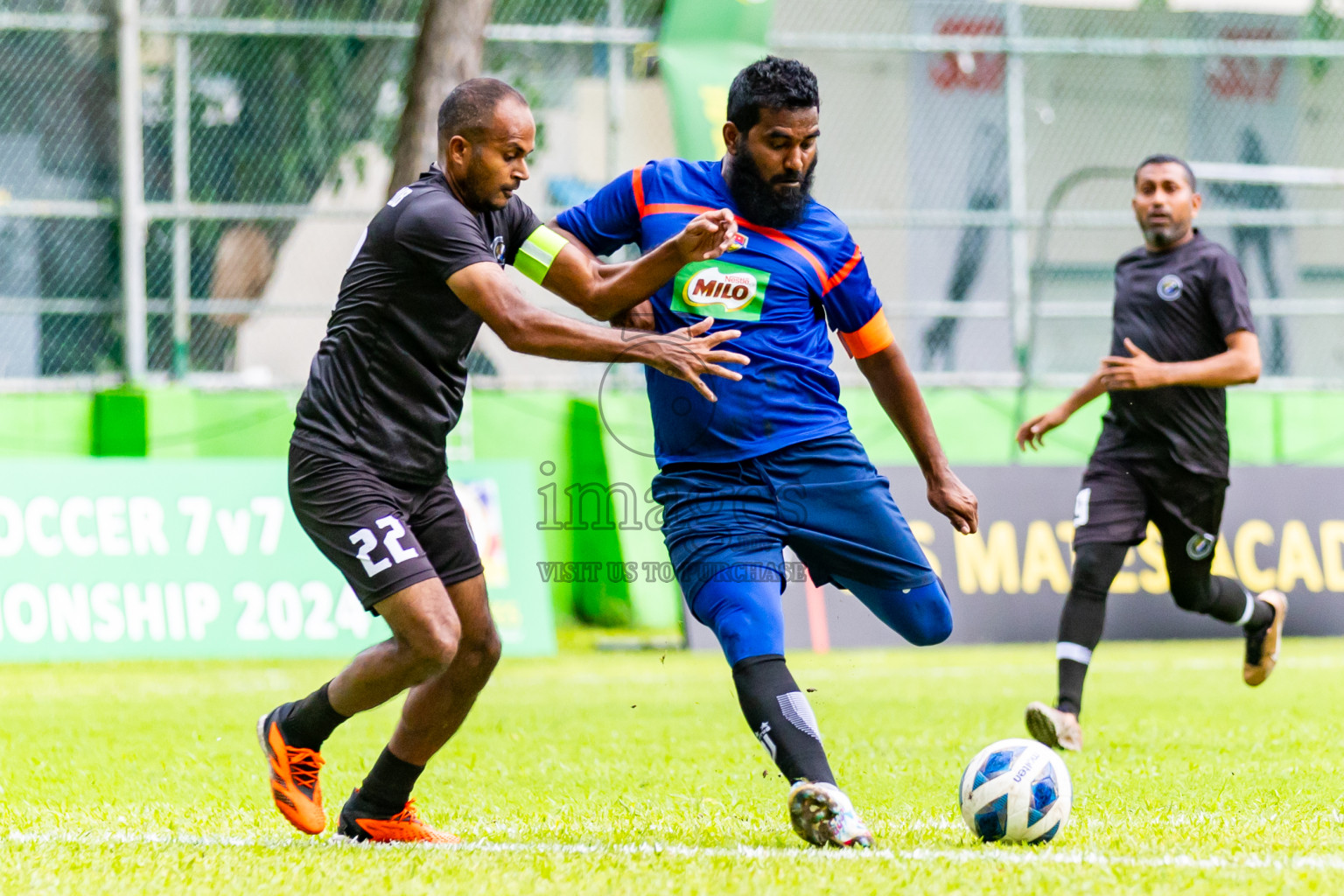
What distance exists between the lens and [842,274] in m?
5.11

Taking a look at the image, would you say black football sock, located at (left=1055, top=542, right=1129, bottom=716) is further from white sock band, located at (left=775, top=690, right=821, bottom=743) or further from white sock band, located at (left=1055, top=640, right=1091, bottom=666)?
white sock band, located at (left=775, top=690, right=821, bottom=743)

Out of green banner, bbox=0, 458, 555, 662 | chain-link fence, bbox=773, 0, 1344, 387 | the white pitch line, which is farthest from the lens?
chain-link fence, bbox=773, 0, 1344, 387

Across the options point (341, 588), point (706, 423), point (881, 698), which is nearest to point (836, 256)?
point (706, 423)

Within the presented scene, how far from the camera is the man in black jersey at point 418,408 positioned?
15.2 feet

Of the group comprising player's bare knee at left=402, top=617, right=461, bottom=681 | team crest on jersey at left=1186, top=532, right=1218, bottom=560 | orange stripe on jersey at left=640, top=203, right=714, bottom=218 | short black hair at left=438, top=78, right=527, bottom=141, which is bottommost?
team crest on jersey at left=1186, top=532, right=1218, bottom=560

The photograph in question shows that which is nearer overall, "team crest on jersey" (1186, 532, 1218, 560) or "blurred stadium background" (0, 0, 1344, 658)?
"team crest on jersey" (1186, 532, 1218, 560)

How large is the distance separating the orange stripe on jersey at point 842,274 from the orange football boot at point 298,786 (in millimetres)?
2104

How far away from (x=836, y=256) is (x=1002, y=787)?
1.69 m

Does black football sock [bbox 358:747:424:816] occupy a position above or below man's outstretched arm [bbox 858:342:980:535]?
below

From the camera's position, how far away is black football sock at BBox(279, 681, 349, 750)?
191 inches

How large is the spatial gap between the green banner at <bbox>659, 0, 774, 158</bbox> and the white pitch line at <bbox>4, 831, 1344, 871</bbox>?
33.4 ft

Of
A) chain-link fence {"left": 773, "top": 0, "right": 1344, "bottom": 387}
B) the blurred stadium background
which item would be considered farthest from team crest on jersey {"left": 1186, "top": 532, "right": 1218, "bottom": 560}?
chain-link fence {"left": 773, "top": 0, "right": 1344, "bottom": 387}

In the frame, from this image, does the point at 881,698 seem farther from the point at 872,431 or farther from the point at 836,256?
the point at 872,431

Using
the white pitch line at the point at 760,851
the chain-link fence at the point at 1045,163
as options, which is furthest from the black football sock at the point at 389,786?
the chain-link fence at the point at 1045,163
